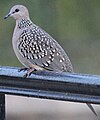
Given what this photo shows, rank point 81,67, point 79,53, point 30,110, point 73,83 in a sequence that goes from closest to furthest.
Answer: point 73,83 < point 30,110 < point 81,67 < point 79,53

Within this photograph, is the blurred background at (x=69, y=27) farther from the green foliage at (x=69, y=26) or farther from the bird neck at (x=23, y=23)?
the bird neck at (x=23, y=23)

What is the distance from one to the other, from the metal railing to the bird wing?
1.62 meters

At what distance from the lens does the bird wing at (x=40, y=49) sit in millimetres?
4113

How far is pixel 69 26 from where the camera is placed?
10.4 m

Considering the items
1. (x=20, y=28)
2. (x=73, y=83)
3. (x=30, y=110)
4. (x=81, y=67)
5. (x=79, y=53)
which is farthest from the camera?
(x=79, y=53)

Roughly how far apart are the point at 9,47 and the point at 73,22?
107cm

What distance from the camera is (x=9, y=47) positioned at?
10.5m

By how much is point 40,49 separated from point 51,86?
2.00 m

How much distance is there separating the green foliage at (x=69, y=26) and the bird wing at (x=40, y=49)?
5.42m

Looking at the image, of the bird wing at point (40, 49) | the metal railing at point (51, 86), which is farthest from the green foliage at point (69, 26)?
the metal railing at point (51, 86)

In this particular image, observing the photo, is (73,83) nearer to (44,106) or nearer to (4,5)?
(44,106)

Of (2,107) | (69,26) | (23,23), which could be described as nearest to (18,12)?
(23,23)

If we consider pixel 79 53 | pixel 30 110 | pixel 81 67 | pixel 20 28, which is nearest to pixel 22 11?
pixel 20 28

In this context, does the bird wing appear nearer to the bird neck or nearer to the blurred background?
the bird neck
